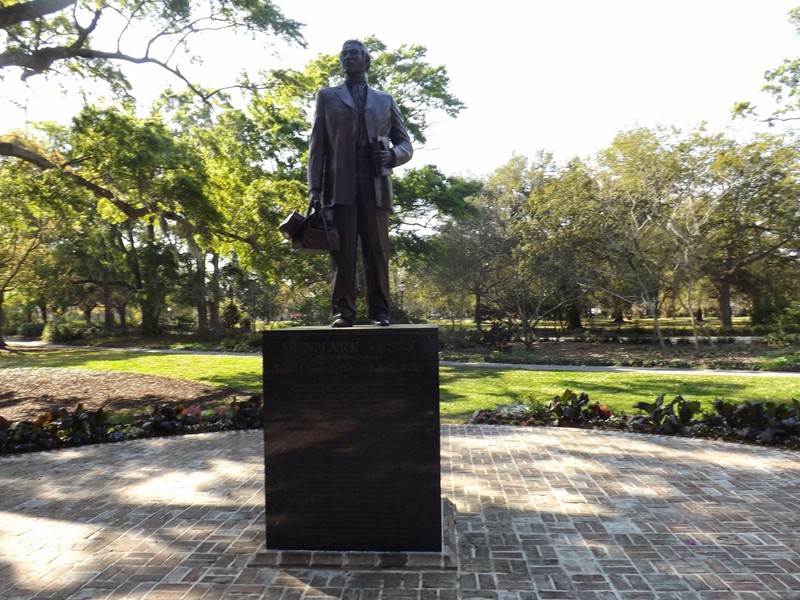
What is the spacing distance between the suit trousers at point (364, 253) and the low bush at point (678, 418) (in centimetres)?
509

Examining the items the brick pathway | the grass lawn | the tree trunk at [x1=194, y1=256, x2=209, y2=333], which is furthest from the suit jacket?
the tree trunk at [x1=194, y1=256, x2=209, y2=333]

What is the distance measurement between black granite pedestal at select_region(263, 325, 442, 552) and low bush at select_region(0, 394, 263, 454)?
5.28 metres

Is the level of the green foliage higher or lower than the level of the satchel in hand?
→ lower

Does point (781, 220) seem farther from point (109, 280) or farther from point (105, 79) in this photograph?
point (109, 280)

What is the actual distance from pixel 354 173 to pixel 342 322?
4.51ft

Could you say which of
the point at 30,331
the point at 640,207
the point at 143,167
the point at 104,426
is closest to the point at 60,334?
the point at 30,331

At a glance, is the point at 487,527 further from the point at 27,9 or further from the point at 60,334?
the point at 60,334

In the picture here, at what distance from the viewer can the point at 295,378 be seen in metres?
4.26

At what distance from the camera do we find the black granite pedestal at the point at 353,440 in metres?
4.17

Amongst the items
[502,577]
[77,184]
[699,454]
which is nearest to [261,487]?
[502,577]

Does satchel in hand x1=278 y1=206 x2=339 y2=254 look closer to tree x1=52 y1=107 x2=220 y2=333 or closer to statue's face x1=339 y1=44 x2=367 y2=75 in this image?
statue's face x1=339 y1=44 x2=367 y2=75

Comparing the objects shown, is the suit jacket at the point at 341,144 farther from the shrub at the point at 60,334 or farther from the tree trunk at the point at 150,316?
the shrub at the point at 60,334

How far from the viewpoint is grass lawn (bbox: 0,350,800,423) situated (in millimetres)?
11344

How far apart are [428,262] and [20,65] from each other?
16288 mm
